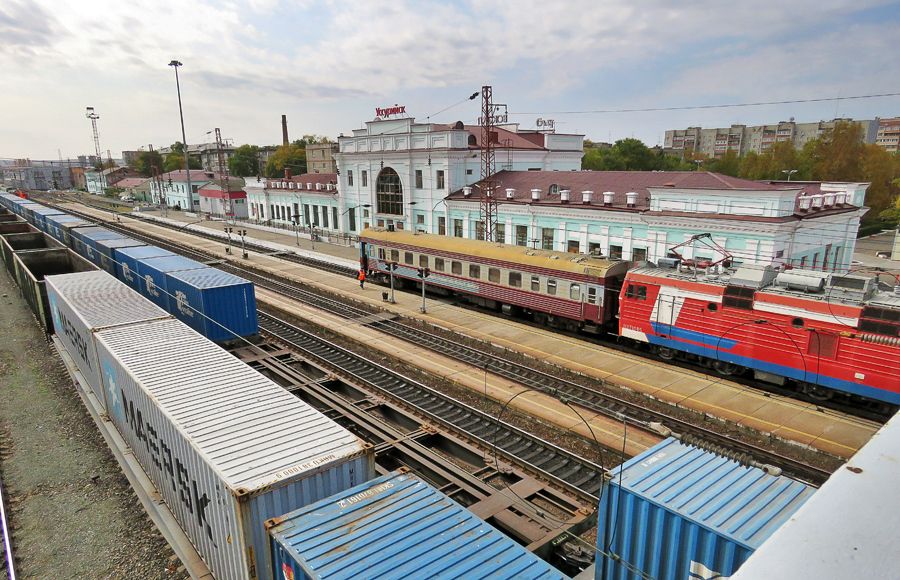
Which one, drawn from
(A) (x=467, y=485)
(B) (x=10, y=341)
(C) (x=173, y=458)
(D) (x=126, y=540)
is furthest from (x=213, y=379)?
(B) (x=10, y=341)

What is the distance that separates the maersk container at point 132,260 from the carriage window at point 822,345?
33.1 m

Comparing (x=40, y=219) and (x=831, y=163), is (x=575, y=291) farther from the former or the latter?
(x=831, y=163)

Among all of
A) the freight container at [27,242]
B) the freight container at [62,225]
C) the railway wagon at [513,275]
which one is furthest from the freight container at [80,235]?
the railway wagon at [513,275]

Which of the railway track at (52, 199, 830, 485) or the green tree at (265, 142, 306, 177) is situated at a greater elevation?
the green tree at (265, 142, 306, 177)

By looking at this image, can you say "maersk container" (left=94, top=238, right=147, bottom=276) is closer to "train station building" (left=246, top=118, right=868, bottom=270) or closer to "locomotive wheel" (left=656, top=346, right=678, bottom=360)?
"train station building" (left=246, top=118, right=868, bottom=270)

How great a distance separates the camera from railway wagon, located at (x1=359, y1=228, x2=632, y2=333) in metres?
25.4

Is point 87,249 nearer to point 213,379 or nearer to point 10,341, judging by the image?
point 10,341

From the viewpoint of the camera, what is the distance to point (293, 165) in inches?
5005

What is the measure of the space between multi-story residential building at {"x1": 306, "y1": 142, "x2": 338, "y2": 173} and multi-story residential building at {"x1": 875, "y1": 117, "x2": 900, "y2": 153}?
167427 mm

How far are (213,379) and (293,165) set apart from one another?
4838 inches

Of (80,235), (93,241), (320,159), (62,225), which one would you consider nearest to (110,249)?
(93,241)

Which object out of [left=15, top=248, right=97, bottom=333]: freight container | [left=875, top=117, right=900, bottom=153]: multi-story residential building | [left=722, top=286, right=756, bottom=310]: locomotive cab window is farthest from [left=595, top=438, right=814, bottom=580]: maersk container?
[left=875, top=117, right=900, bottom=153]: multi-story residential building

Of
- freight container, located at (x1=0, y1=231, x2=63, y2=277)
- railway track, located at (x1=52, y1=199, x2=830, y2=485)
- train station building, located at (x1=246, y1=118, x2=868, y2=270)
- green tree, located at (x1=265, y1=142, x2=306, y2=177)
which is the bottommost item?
railway track, located at (x1=52, y1=199, x2=830, y2=485)

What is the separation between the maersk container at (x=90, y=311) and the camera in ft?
59.3
